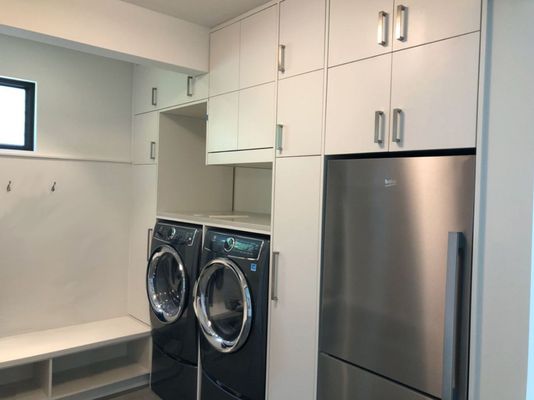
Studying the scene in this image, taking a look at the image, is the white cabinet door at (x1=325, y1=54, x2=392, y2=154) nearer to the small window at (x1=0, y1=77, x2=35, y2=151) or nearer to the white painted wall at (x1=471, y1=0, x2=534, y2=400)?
the white painted wall at (x1=471, y1=0, x2=534, y2=400)

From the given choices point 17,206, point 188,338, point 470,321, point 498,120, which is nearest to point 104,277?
point 17,206

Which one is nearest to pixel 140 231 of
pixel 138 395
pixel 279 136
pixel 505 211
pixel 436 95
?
pixel 138 395

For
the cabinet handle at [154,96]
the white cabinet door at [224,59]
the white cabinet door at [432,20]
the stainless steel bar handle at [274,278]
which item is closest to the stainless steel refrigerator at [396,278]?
the stainless steel bar handle at [274,278]

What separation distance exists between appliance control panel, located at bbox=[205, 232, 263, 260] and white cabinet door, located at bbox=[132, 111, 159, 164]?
3.31ft

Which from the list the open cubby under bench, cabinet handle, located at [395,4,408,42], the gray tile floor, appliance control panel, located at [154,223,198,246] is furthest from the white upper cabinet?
the gray tile floor

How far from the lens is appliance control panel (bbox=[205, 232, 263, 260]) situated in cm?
235

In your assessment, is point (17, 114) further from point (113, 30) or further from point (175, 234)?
point (175, 234)

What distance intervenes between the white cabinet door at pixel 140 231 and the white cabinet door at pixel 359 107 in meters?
1.74

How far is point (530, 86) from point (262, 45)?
144cm

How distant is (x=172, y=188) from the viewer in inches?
131

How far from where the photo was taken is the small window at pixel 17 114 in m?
3.15

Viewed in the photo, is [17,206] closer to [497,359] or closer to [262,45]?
[262,45]

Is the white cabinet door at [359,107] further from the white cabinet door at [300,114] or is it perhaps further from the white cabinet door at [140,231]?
the white cabinet door at [140,231]

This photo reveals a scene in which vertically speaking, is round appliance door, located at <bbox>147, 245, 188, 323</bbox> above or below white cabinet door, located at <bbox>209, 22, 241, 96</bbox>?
below
